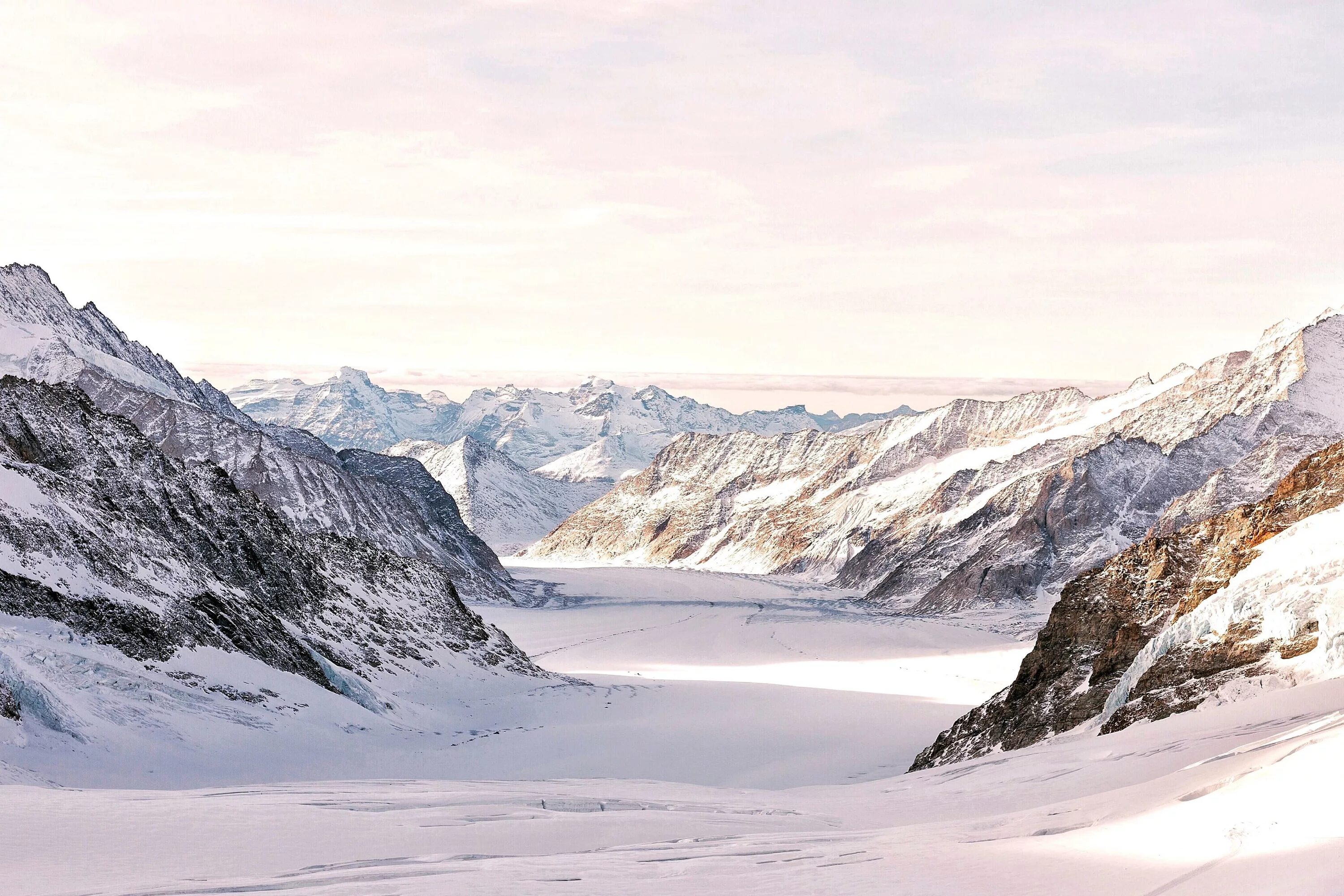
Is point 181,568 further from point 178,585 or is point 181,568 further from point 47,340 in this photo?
point 47,340

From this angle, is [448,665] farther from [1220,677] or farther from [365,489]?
[365,489]

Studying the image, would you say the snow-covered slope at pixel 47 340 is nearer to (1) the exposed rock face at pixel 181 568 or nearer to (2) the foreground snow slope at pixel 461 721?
(1) the exposed rock face at pixel 181 568

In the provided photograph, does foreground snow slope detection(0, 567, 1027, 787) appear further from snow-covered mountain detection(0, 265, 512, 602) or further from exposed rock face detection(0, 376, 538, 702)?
snow-covered mountain detection(0, 265, 512, 602)

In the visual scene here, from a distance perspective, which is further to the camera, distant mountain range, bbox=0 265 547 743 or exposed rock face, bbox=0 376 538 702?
exposed rock face, bbox=0 376 538 702

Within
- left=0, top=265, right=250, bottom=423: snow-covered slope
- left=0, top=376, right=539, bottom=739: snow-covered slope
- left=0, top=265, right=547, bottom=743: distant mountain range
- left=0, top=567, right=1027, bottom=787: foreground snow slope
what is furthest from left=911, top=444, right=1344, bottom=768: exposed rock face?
left=0, top=265, right=250, bottom=423: snow-covered slope

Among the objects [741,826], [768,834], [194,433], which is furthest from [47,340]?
[768,834]

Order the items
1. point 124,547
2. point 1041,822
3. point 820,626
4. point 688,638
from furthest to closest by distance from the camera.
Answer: point 820,626
point 688,638
point 124,547
point 1041,822

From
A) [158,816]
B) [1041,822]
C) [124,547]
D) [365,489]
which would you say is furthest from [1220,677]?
[365,489]

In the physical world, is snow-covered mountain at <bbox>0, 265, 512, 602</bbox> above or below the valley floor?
above
